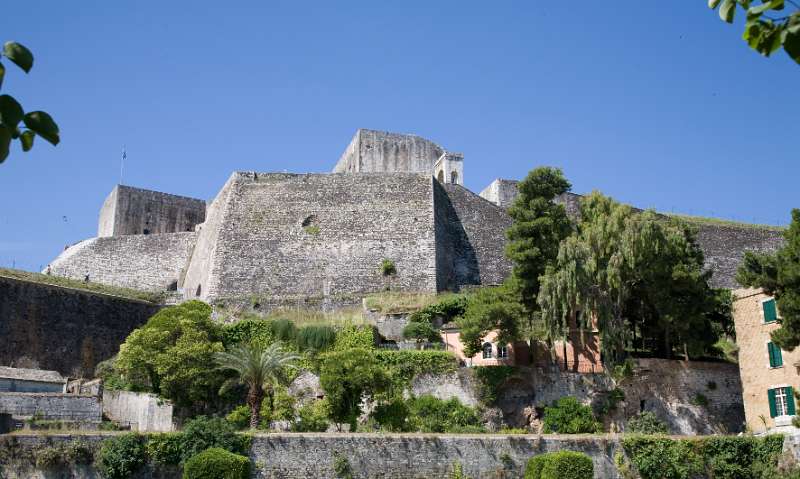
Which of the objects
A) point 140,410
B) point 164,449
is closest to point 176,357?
point 140,410

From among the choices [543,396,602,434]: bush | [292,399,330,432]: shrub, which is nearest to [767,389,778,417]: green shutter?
[543,396,602,434]: bush

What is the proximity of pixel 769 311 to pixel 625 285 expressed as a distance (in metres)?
4.91

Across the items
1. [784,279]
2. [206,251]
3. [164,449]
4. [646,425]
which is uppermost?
[206,251]

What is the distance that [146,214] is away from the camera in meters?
57.8

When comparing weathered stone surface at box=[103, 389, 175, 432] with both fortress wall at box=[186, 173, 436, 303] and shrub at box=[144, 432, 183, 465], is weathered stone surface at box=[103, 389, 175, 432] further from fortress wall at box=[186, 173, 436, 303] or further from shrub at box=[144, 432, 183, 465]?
fortress wall at box=[186, 173, 436, 303]

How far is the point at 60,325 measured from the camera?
37344mm

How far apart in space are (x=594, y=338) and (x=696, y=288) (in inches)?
160

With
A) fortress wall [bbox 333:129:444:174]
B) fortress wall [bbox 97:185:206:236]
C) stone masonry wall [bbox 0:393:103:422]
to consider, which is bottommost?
stone masonry wall [bbox 0:393:103:422]

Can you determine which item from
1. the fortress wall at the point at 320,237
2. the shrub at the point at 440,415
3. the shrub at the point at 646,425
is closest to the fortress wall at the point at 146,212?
the fortress wall at the point at 320,237

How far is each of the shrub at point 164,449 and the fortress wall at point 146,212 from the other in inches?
1387

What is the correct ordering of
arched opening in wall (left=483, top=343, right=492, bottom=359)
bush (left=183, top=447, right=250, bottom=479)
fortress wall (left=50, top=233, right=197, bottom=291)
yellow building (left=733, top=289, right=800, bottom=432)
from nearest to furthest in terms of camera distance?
bush (left=183, top=447, right=250, bottom=479) → yellow building (left=733, top=289, right=800, bottom=432) → arched opening in wall (left=483, top=343, right=492, bottom=359) → fortress wall (left=50, top=233, right=197, bottom=291)

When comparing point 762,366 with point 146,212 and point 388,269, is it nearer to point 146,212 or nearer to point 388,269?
point 388,269

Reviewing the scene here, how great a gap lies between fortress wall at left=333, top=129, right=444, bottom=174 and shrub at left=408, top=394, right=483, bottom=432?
25932 millimetres

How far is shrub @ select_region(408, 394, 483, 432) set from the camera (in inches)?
1096
